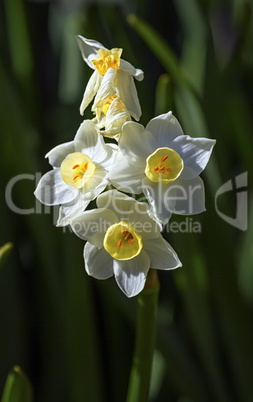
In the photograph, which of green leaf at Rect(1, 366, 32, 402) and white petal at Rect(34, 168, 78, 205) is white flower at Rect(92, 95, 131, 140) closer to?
white petal at Rect(34, 168, 78, 205)

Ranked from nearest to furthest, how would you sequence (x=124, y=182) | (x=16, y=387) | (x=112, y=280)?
(x=124, y=182) → (x=16, y=387) → (x=112, y=280)

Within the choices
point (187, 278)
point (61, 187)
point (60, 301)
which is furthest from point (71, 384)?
point (61, 187)

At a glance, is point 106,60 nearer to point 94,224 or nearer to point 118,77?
point 118,77

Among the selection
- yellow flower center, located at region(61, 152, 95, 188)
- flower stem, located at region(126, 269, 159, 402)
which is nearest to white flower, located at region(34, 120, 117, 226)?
yellow flower center, located at region(61, 152, 95, 188)

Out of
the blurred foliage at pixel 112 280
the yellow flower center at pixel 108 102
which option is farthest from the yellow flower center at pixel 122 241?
the blurred foliage at pixel 112 280

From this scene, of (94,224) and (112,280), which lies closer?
(94,224)

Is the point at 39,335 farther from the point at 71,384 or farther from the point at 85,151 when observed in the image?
the point at 85,151

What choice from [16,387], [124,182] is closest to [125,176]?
[124,182]
